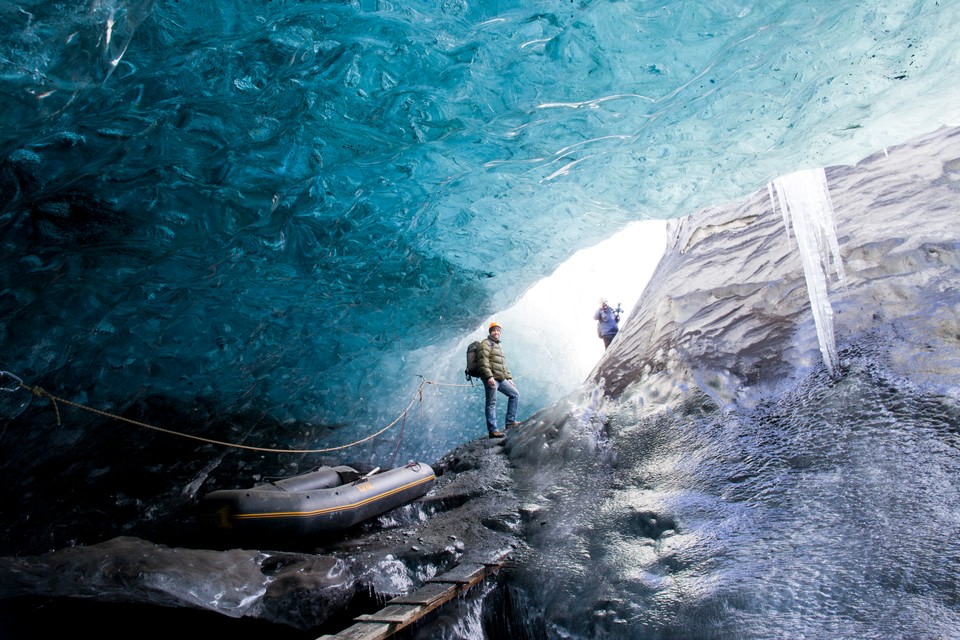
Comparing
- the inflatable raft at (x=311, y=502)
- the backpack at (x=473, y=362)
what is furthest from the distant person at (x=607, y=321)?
the inflatable raft at (x=311, y=502)

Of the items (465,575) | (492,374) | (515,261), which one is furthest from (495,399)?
(465,575)

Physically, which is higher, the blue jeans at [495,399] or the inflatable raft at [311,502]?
the blue jeans at [495,399]

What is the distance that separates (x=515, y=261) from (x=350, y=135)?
3.96 metres

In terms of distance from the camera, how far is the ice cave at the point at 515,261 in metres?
3.62

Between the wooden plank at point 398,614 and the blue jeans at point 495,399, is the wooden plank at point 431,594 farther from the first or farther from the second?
the blue jeans at point 495,399

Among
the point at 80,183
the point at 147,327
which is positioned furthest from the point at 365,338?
the point at 80,183

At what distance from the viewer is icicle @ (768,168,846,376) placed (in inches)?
210

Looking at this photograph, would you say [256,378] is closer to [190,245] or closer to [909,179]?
[190,245]

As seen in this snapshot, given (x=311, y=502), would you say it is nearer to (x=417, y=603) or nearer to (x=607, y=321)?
(x=417, y=603)

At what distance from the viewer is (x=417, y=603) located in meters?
3.85

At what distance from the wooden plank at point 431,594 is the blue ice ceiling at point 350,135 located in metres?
3.96

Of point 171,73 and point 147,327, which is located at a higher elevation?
point 171,73

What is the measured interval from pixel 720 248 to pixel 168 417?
9299mm

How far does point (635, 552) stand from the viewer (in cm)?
425
